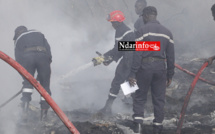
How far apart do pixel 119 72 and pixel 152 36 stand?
1.84 m

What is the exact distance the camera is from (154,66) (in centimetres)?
432

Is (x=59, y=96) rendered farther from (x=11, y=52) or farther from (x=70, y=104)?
(x=11, y=52)

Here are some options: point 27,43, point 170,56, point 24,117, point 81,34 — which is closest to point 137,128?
point 170,56

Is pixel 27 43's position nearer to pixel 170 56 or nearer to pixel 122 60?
pixel 122 60

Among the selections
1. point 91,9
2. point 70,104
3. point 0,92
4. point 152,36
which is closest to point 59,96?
point 70,104

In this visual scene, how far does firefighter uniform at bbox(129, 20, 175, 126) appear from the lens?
4.31 meters

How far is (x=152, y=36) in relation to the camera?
4.28m

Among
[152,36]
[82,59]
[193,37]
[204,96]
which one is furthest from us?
[193,37]

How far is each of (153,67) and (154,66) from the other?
0.02 m

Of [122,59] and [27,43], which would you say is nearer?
[27,43]

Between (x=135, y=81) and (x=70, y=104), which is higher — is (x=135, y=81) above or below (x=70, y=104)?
above

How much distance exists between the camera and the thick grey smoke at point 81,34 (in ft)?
25.1

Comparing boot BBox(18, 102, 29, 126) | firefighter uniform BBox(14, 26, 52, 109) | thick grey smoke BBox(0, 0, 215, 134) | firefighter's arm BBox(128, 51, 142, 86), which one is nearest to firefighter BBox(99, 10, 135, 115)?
thick grey smoke BBox(0, 0, 215, 134)

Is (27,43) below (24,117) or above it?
above
